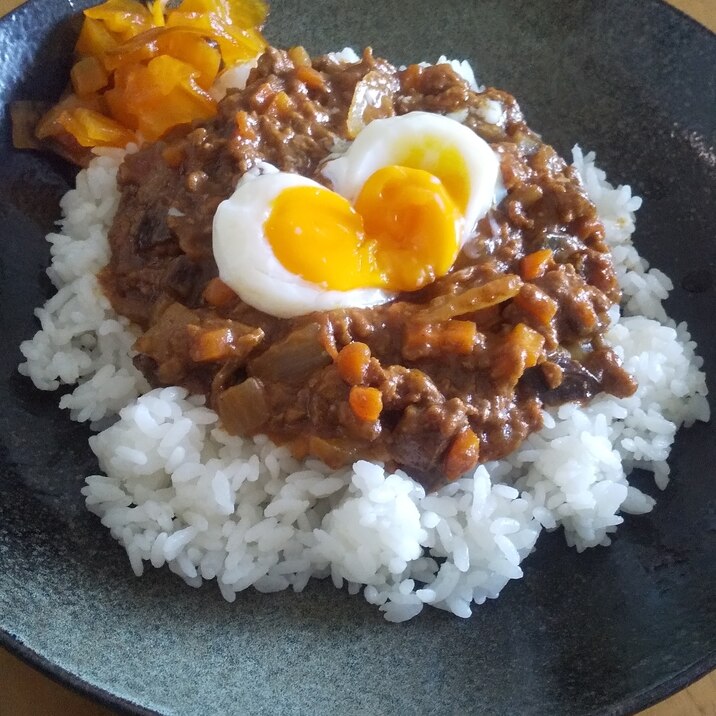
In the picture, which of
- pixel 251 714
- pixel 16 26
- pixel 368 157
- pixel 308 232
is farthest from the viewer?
pixel 16 26

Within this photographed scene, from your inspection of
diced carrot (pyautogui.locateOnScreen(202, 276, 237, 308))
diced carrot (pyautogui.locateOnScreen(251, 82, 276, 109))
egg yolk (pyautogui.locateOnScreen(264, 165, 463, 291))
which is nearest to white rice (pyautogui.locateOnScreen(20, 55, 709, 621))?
diced carrot (pyautogui.locateOnScreen(202, 276, 237, 308))

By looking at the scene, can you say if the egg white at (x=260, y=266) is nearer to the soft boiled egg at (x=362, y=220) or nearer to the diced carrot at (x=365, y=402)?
the soft boiled egg at (x=362, y=220)

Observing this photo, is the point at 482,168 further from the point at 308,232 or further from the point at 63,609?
the point at 63,609

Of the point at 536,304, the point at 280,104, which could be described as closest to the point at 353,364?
the point at 536,304

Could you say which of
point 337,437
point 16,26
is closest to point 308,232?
point 337,437

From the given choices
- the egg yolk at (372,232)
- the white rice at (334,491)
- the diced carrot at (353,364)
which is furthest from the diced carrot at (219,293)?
the diced carrot at (353,364)

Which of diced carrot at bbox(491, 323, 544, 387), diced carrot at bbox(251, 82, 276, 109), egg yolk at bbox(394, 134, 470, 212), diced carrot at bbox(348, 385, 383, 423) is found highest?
egg yolk at bbox(394, 134, 470, 212)

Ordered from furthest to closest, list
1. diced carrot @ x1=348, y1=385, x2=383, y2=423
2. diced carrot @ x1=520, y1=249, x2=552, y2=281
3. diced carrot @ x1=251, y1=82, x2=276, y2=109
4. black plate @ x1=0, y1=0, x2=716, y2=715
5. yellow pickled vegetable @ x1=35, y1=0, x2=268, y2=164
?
yellow pickled vegetable @ x1=35, y1=0, x2=268, y2=164
diced carrot @ x1=251, y1=82, x2=276, y2=109
diced carrot @ x1=520, y1=249, x2=552, y2=281
diced carrot @ x1=348, y1=385, x2=383, y2=423
black plate @ x1=0, y1=0, x2=716, y2=715

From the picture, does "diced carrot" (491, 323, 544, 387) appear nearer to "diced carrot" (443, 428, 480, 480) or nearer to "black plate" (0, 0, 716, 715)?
"diced carrot" (443, 428, 480, 480)
